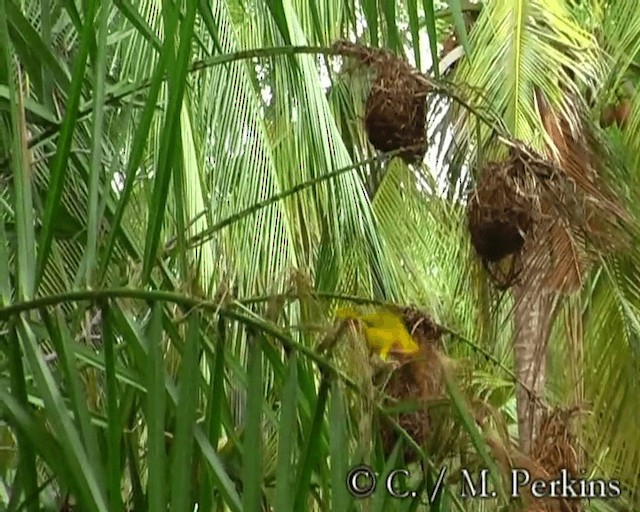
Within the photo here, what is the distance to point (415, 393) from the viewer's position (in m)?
0.53

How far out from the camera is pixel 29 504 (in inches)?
19.6

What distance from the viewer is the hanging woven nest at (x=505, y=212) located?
1.94ft

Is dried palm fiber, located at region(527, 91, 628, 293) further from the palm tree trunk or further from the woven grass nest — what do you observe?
the woven grass nest

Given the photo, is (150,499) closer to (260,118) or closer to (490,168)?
(490,168)

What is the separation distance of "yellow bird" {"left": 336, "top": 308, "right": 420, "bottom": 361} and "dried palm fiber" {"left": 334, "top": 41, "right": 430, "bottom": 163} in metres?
0.16

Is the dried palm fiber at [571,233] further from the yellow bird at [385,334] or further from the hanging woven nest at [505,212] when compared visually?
the yellow bird at [385,334]

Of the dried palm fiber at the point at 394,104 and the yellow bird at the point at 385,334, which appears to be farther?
the dried palm fiber at the point at 394,104

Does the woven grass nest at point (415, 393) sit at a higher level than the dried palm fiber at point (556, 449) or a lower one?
higher

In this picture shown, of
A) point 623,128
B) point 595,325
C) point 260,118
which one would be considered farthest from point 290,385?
point 623,128

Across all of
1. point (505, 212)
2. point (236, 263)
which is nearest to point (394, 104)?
point (505, 212)

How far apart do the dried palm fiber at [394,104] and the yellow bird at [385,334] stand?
0.54ft

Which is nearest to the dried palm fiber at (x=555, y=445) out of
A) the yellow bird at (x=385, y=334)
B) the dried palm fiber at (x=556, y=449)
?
the dried palm fiber at (x=556, y=449)

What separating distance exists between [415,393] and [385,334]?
0.04 m

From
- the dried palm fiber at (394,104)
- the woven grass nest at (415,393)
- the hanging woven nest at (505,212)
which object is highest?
the dried palm fiber at (394,104)
